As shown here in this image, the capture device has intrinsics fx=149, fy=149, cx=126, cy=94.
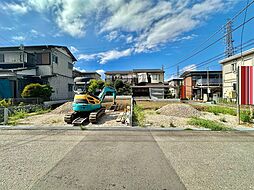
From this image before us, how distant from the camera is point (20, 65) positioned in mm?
18891

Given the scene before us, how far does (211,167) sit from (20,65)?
22578 millimetres

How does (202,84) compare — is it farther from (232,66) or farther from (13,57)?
(13,57)

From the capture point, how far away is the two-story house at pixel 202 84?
110ft

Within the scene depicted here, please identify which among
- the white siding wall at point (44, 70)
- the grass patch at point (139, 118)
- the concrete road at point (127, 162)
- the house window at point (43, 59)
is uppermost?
the house window at point (43, 59)

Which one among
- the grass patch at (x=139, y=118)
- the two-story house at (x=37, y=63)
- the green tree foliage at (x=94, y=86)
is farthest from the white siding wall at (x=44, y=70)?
the grass patch at (x=139, y=118)

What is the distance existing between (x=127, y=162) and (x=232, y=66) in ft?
84.2

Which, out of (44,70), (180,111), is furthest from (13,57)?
(180,111)

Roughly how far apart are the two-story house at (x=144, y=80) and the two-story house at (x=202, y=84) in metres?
6.08

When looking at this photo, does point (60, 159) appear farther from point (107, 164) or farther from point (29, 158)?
point (107, 164)

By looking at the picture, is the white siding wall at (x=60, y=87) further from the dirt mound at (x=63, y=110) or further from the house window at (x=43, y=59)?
the dirt mound at (x=63, y=110)

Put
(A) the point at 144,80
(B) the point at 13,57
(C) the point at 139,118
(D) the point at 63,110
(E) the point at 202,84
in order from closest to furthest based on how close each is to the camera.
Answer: (C) the point at 139,118, (D) the point at 63,110, (B) the point at 13,57, (E) the point at 202,84, (A) the point at 144,80

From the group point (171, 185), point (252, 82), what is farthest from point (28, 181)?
point (252, 82)

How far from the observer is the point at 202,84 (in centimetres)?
3381

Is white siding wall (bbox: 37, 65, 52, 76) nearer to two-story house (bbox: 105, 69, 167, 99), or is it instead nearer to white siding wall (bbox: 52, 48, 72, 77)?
white siding wall (bbox: 52, 48, 72, 77)
